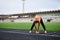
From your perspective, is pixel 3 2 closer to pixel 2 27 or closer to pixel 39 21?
pixel 2 27

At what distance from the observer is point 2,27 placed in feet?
9.13

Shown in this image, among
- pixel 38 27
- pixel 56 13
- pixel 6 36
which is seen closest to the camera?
pixel 56 13

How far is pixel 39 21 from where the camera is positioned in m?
2.47

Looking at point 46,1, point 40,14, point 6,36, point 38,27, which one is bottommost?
point 6,36

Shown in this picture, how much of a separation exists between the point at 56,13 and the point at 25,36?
0.65 m

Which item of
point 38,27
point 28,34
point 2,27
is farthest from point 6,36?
Result: point 38,27

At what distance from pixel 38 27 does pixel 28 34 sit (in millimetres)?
213

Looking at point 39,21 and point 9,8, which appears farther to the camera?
point 9,8

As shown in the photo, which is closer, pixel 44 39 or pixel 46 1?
pixel 44 39

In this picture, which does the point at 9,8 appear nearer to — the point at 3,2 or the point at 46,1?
the point at 3,2

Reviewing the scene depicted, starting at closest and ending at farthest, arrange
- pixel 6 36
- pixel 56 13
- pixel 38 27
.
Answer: pixel 56 13, pixel 38 27, pixel 6 36

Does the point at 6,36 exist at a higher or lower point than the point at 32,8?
lower

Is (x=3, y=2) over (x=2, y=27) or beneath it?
over

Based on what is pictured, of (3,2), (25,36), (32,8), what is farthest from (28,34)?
(3,2)
